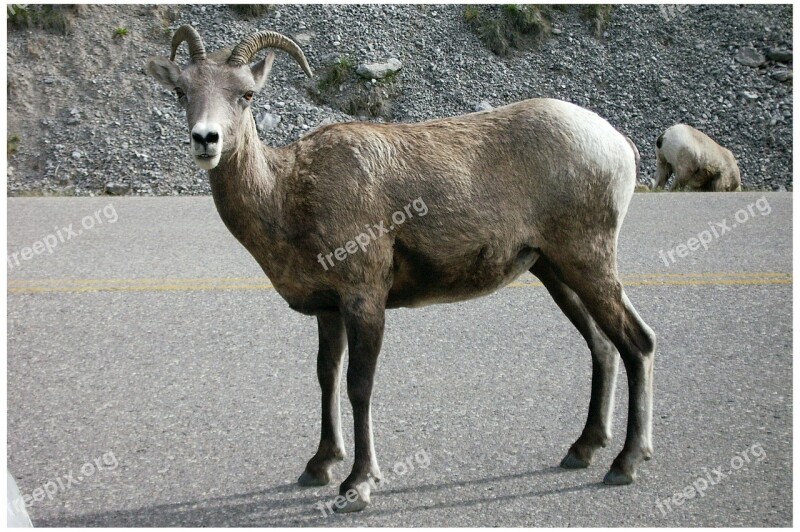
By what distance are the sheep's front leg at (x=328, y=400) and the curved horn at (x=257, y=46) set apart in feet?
3.82

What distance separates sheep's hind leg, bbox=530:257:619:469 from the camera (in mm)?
4438

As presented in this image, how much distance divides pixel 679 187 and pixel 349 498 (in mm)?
10756

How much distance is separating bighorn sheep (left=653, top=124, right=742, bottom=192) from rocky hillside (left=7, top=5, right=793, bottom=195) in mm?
958

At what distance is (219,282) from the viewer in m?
7.39

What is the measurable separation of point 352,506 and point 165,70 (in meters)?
2.01

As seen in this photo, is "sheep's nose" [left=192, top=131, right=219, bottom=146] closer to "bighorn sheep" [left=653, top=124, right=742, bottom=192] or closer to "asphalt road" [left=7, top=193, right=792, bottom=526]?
"asphalt road" [left=7, top=193, right=792, bottom=526]

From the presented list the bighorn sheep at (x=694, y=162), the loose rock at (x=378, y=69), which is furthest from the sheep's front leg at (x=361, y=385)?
the loose rock at (x=378, y=69)

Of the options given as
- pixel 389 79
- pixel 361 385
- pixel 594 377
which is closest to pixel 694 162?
pixel 389 79

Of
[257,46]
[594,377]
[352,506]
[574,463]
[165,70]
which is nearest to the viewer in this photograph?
[165,70]

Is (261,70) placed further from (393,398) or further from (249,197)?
(393,398)

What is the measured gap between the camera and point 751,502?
13.4 ft

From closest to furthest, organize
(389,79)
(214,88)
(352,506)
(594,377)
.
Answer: (214,88), (352,506), (594,377), (389,79)

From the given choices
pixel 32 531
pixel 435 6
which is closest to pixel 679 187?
pixel 435 6

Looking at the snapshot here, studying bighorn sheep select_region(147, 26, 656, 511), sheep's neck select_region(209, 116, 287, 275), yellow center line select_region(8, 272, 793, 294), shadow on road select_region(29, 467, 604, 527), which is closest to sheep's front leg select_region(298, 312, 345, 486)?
bighorn sheep select_region(147, 26, 656, 511)
